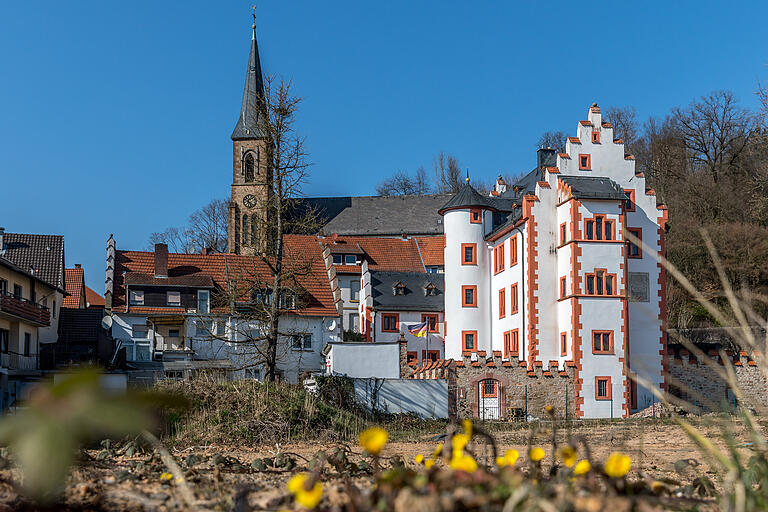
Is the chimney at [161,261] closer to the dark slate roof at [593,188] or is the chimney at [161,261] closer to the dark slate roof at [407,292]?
the dark slate roof at [407,292]

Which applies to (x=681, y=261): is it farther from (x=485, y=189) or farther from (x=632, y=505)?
(x=632, y=505)

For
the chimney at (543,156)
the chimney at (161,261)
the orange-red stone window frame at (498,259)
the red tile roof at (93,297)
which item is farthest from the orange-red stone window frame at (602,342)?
the red tile roof at (93,297)

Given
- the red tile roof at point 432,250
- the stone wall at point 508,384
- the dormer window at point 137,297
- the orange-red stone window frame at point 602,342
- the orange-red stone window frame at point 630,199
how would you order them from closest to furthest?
1. the stone wall at point 508,384
2. the orange-red stone window frame at point 602,342
3. the orange-red stone window frame at point 630,199
4. the dormer window at point 137,297
5. the red tile roof at point 432,250

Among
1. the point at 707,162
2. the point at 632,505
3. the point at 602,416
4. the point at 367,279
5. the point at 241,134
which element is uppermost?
the point at 241,134

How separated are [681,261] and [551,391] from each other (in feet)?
57.4

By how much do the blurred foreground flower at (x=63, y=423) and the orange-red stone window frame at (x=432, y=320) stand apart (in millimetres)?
52809

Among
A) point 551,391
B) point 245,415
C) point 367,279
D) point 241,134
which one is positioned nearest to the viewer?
point 245,415

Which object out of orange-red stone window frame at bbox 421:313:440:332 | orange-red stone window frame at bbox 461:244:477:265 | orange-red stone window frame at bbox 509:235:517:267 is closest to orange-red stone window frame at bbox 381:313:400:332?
orange-red stone window frame at bbox 421:313:440:332

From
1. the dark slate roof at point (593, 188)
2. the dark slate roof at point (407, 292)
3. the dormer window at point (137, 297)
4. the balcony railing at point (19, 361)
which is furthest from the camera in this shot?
the dark slate roof at point (407, 292)

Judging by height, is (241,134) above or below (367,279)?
above

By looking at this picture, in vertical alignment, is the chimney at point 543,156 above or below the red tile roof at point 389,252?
above

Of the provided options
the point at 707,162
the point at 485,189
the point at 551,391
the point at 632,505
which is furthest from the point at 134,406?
the point at 485,189

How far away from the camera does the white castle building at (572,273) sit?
38281 mm

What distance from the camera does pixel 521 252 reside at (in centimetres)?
4206
